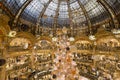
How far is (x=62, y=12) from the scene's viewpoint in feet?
84.4

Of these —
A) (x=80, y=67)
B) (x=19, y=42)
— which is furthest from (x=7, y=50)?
(x=80, y=67)

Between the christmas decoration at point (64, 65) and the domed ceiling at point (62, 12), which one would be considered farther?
the domed ceiling at point (62, 12)

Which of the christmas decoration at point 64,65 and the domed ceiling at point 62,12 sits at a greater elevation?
the domed ceiling at point 62,12

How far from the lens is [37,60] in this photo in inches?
936

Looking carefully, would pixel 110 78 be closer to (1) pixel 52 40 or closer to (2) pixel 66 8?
(1) pixel 52 40

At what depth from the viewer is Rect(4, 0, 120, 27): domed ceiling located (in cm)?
2230

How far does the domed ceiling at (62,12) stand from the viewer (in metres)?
22.3

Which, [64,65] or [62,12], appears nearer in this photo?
[64,65]

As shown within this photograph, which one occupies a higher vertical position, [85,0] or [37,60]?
[85,0]

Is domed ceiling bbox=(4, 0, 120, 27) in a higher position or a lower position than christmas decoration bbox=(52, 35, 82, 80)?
higher

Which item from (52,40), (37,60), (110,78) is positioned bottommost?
(110,78)

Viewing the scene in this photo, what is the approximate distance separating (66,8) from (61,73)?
1664cm

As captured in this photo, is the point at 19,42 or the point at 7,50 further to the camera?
the point at 19,42

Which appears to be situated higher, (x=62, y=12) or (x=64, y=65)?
(x=62, y=12)
